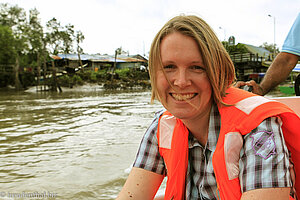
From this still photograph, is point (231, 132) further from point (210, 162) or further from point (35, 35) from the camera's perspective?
point (35, 35)

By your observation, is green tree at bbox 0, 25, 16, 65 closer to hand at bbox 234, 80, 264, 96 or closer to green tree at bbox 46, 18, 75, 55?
green tree at bbox 46, 18, 75, 55

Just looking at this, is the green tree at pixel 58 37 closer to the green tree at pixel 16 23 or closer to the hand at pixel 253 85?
the green tree at pixel 16 23

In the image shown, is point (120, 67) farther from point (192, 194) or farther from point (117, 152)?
point (192, 194)

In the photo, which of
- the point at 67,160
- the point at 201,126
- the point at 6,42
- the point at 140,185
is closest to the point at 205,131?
the point at 201,126

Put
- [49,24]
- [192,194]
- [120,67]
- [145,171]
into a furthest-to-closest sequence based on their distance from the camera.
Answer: [120,67], [49,24], [145,171], [192,194]

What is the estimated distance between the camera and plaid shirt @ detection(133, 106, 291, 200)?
3.03 feet

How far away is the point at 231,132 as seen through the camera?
3.33 feet

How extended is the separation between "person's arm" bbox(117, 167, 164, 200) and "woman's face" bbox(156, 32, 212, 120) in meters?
0.36

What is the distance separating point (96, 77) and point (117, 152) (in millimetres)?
32950

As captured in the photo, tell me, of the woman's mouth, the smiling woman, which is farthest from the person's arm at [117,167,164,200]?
the woman's mouth

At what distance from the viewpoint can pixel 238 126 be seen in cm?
101

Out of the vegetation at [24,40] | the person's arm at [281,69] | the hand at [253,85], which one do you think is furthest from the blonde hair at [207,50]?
the vegetation at [24,40]

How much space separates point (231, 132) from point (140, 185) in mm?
546

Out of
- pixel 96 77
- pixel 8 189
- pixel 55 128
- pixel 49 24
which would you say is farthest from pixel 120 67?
pixel 8 189
